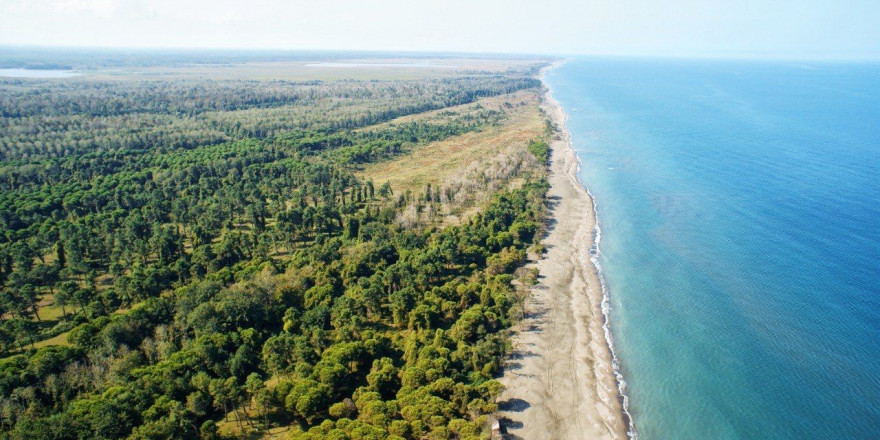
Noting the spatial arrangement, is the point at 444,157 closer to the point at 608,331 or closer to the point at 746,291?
the point at 746,291

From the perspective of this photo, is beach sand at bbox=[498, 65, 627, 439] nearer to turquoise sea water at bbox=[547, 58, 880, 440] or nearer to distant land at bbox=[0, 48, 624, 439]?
distant land at bbox=[0, 48, 624, 439]

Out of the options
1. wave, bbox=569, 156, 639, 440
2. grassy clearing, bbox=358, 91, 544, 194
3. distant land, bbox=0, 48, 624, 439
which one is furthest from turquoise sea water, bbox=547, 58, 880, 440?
grassy clearing, bbox=358, 91, 544, 194

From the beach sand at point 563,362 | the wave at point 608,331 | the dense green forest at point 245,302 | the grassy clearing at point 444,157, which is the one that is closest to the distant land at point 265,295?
the dense green forest at point 245,302

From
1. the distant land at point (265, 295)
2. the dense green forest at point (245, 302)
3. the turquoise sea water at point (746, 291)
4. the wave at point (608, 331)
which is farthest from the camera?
the turquoise sea water at point (746, 291)

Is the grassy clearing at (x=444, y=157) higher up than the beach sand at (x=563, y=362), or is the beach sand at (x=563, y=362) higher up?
the grassy clearing at (x=444, y=157)

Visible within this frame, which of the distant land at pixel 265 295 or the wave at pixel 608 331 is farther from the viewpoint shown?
the wave at pixel 608 331

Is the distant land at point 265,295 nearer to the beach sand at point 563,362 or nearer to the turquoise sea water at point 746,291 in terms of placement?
the beach sand at point 563,362

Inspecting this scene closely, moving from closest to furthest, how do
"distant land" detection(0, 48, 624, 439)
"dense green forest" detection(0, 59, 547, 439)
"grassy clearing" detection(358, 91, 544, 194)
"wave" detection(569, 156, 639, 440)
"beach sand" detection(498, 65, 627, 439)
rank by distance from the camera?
"dense green forest" detection(0, 59, 547, 439) < "distant land" detection(0, 48, 624, 439) < "beach sand" detection(498, 65, 627, 439) < "wave" detection(569, 156, 639, 440) < "grassy clearing" detection(358, 91, 544, 194)

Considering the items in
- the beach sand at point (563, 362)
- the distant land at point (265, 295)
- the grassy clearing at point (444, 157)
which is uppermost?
the grassy clearing at point (444, 157)
